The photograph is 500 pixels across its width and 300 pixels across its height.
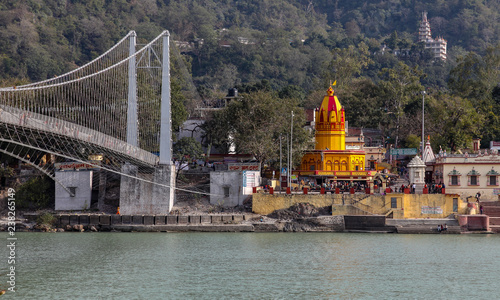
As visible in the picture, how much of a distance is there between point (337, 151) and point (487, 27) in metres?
128

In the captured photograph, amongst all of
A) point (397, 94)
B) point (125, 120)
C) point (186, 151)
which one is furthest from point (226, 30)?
point (125, 120)

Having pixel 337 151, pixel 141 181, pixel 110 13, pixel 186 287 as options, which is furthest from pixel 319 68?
pixel 186 287

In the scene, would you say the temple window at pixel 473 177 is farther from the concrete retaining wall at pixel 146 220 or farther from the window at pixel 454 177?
the concrete retaining wall at pixel 146 220

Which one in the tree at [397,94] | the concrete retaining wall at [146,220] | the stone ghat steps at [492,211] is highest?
the tree at [397,94]

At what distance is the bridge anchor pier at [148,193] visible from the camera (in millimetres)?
52625

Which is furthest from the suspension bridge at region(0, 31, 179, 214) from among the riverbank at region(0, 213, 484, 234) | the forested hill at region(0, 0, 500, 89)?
the forested hill at region(0, 0, 500, 89)

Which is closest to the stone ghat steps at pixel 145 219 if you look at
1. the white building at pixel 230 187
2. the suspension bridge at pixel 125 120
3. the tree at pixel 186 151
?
the suspension bridge at pixel 125 120

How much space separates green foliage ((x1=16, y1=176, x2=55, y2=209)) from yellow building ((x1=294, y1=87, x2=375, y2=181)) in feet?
59.2

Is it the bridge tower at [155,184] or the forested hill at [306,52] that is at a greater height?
the forested hill at [306,52]

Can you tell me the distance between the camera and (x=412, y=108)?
254ft

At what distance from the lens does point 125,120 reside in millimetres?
51625

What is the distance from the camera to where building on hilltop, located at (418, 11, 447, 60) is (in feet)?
544

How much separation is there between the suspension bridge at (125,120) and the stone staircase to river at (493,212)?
20143 mm

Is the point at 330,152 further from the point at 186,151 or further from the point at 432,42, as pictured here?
the point at 432,42
